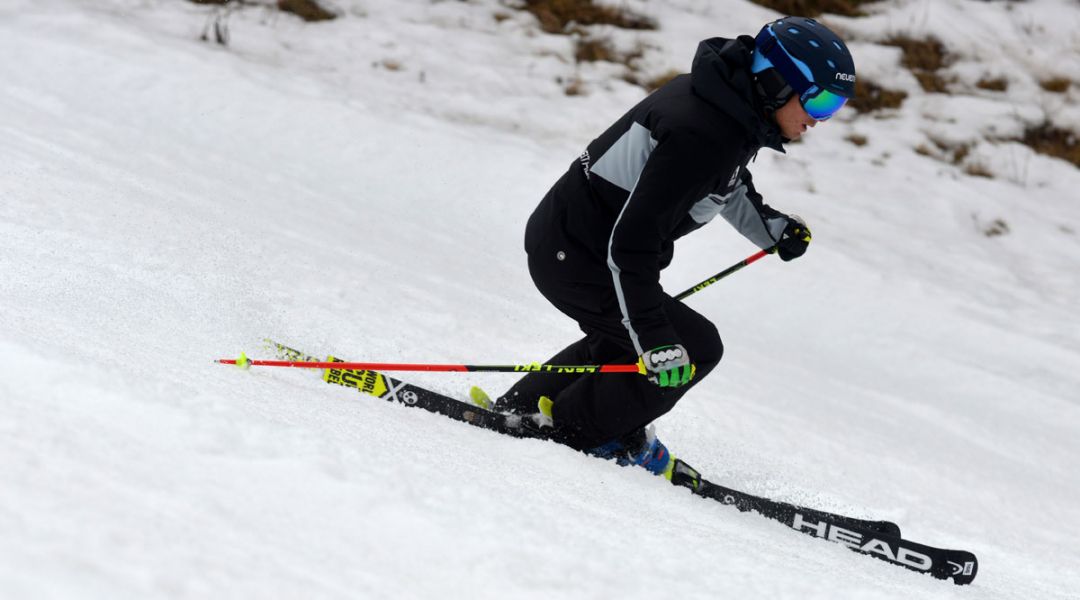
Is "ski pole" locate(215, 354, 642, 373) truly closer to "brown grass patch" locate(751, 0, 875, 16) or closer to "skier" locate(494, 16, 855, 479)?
"skier" locate(494, 16, 855, 479)

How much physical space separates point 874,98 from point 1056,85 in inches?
75.8

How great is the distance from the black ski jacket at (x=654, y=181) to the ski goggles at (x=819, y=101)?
128mm

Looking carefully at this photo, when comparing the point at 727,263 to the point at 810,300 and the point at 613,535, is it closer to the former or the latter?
the point at 810,300

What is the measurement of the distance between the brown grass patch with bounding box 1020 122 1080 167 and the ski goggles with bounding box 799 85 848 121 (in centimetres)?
702

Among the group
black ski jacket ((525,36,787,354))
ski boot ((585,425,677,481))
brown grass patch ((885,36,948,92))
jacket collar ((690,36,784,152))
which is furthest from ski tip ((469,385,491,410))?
brown grass patch ((885,36,948,92))

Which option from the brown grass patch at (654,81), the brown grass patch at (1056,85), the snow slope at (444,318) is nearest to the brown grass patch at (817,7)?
the snow slope at (444,318)

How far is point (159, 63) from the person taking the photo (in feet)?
25.1

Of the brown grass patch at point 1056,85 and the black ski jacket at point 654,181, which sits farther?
the brown grass patch at point 1056,85

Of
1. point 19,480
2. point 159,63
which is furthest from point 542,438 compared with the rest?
point 159,63

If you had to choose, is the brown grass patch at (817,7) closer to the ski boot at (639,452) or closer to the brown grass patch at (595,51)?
the brown grass patch at (595,51)

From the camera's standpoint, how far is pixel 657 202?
9.41ft

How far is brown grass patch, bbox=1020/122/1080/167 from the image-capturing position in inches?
348

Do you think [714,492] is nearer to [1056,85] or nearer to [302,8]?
[302,8]

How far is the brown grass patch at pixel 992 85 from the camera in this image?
9469 mm
